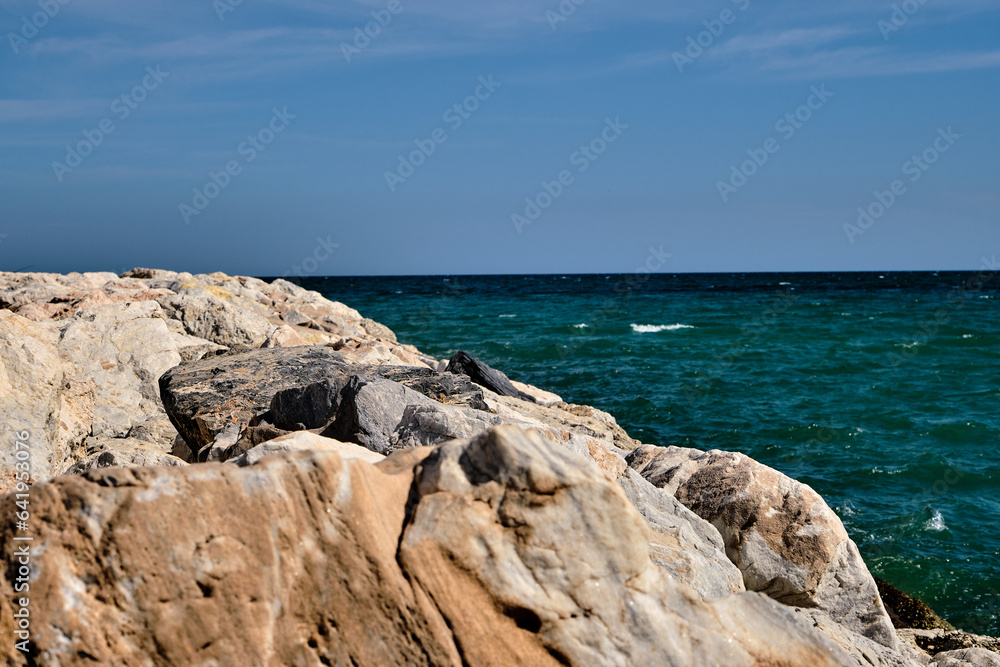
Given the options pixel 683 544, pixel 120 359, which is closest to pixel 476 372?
pixel 120 359

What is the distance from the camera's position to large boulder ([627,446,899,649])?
5.16 m

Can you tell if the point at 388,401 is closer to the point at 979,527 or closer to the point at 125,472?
the point at 125,472

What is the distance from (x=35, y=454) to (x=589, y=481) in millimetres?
3881

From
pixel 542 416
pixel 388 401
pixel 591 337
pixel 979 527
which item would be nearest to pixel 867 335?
pixel 591 337

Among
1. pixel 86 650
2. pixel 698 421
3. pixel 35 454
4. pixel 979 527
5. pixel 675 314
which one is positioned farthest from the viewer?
pixel 675 314

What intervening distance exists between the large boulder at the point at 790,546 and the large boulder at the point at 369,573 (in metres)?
2.19

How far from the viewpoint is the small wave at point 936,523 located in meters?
8.71

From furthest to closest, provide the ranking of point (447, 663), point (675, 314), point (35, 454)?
1. point (675, 314)
2. point (35, 454)
3. point (447, 663)

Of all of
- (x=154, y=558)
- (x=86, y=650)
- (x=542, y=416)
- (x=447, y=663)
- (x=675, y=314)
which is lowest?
(x=675, y=314)

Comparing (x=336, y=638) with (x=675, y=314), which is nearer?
(x=336, y=638)

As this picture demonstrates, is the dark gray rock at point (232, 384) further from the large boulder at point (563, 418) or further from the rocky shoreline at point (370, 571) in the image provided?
the rocky shoreline at point (370, 571)

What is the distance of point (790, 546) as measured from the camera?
5.21 meters

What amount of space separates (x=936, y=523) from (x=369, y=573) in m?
8.50

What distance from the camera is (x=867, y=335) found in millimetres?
25844
